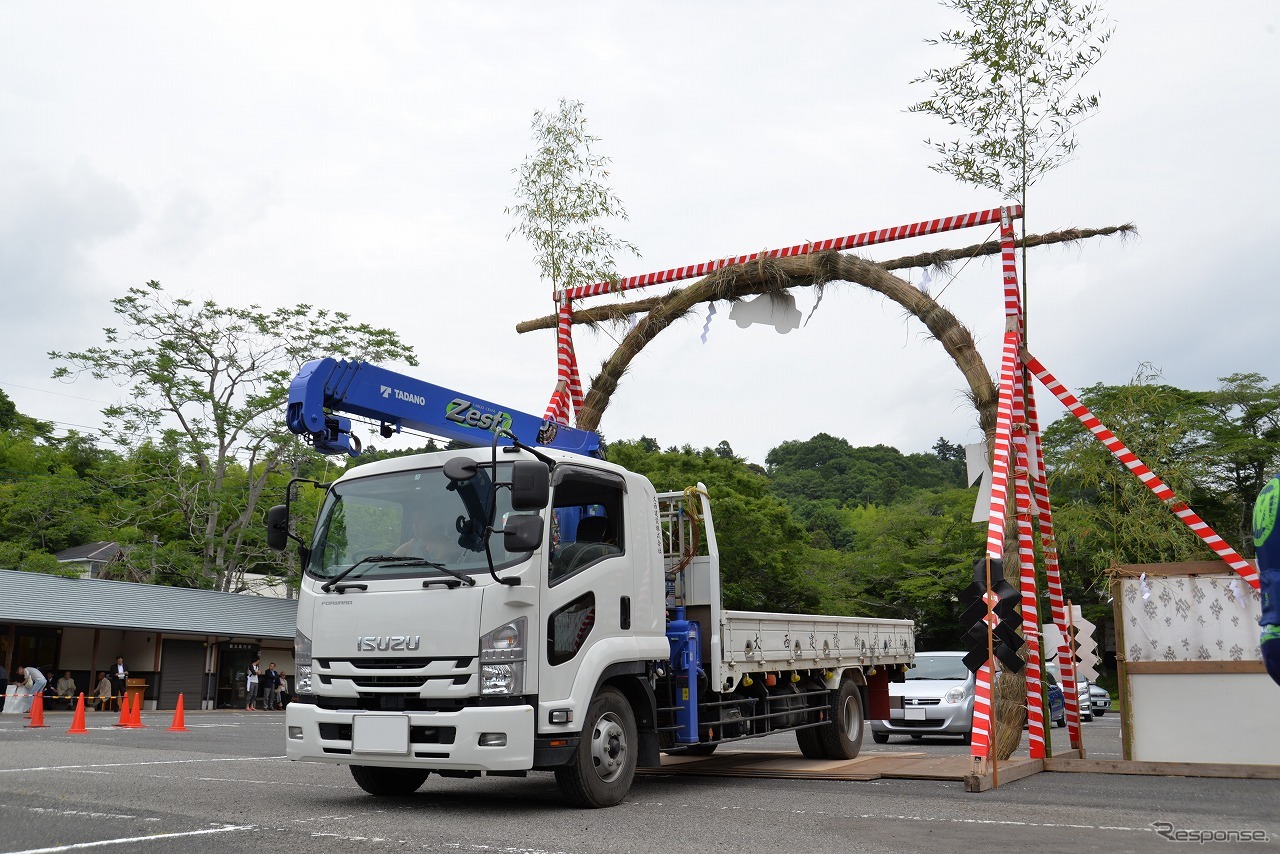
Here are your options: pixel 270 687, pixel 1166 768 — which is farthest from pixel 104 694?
pixel 1166 768

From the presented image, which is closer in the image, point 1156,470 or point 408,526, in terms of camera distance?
→ point 408,526

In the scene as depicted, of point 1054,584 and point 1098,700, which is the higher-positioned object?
point 1054,584

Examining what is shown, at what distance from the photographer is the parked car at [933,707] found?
15828mm

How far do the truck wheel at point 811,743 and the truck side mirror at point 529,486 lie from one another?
5790mm

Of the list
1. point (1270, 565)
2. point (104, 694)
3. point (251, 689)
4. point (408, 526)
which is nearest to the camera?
point (1270, 565)

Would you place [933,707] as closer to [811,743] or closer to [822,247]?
[811,743]

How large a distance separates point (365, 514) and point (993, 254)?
7.45 metres

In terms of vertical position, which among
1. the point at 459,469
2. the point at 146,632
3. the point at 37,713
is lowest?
the point at 37,713

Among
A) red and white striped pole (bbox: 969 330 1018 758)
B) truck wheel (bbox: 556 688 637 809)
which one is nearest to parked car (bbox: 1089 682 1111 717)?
red and white striped pole (bbox: 969 330 1018 758)

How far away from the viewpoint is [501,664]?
7.27 meters

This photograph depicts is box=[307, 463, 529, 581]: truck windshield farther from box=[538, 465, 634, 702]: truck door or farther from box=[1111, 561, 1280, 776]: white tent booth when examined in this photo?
box=[1111, 561, 1280, 776]: white tent booth

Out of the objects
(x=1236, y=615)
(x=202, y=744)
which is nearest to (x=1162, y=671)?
(x=1236, y=615)

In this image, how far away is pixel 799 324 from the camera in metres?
12.6

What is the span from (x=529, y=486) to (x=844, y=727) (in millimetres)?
6254
